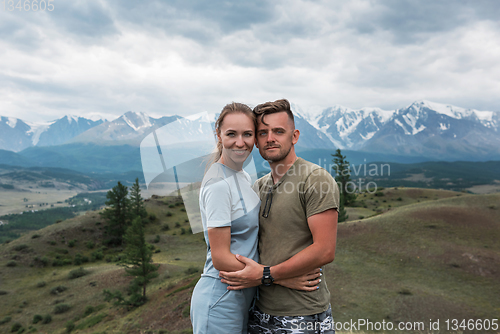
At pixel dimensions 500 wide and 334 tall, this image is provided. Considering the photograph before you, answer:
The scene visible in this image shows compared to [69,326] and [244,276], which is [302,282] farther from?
[69,326]

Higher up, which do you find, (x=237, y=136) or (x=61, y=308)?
(x=237, y=136)

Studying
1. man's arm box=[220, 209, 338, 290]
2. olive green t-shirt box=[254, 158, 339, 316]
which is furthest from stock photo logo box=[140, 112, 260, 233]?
man's arm box=[220, 209, 338, 290]

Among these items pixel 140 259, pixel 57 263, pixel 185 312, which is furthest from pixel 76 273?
pixel 185 312

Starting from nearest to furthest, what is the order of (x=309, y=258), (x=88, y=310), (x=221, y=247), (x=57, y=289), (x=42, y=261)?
(x=221, y=247)
(x=309, y=258)
(x=88, y=310)
(x=57, y=289)
(x=42, y=261)

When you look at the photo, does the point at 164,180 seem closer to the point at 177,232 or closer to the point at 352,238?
the point at 352,238

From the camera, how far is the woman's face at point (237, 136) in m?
3.29

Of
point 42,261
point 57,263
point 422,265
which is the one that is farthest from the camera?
point 57,263

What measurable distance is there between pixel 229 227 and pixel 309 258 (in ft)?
3.26

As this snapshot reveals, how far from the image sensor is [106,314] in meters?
23.6

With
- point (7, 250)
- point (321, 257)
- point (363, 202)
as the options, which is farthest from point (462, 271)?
point (7, 250)

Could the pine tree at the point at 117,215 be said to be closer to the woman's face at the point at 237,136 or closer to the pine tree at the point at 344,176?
the pine tree at the point at 344,176

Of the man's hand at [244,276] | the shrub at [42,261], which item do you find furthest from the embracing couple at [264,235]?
the shrub at [42,261]

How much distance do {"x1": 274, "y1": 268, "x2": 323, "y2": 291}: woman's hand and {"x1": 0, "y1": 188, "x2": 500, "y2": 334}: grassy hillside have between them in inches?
506

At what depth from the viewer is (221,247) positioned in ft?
9.87
